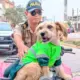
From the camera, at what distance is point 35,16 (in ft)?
10.4

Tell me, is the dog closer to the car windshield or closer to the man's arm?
the man's arm

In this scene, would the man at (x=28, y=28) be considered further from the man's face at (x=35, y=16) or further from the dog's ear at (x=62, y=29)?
the dog's ear at (x=62, y=29)

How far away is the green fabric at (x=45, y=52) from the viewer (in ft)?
8.48

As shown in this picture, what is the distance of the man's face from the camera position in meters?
3.13

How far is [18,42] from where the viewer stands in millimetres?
3033

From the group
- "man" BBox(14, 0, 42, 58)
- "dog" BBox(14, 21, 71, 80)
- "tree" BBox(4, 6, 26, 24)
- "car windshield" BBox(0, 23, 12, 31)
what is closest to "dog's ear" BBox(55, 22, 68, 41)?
"dog" BBox(14, 21, 71, 80)

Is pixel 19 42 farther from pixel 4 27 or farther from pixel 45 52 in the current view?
pixel 4 27

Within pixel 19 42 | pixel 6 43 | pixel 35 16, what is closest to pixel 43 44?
pixel 19 42

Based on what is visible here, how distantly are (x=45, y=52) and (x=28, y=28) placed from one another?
0.85 meters

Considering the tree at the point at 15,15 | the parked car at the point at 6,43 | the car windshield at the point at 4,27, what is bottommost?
the parked car at the point at 6,43

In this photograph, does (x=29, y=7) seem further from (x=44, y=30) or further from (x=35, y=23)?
(x=44, y=30)

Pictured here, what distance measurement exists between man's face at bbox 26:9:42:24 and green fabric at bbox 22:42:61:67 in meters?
0.57

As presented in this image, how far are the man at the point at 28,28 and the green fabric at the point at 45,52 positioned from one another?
179mm

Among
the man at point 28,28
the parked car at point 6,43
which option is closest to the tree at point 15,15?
the parked car at point 6,43
